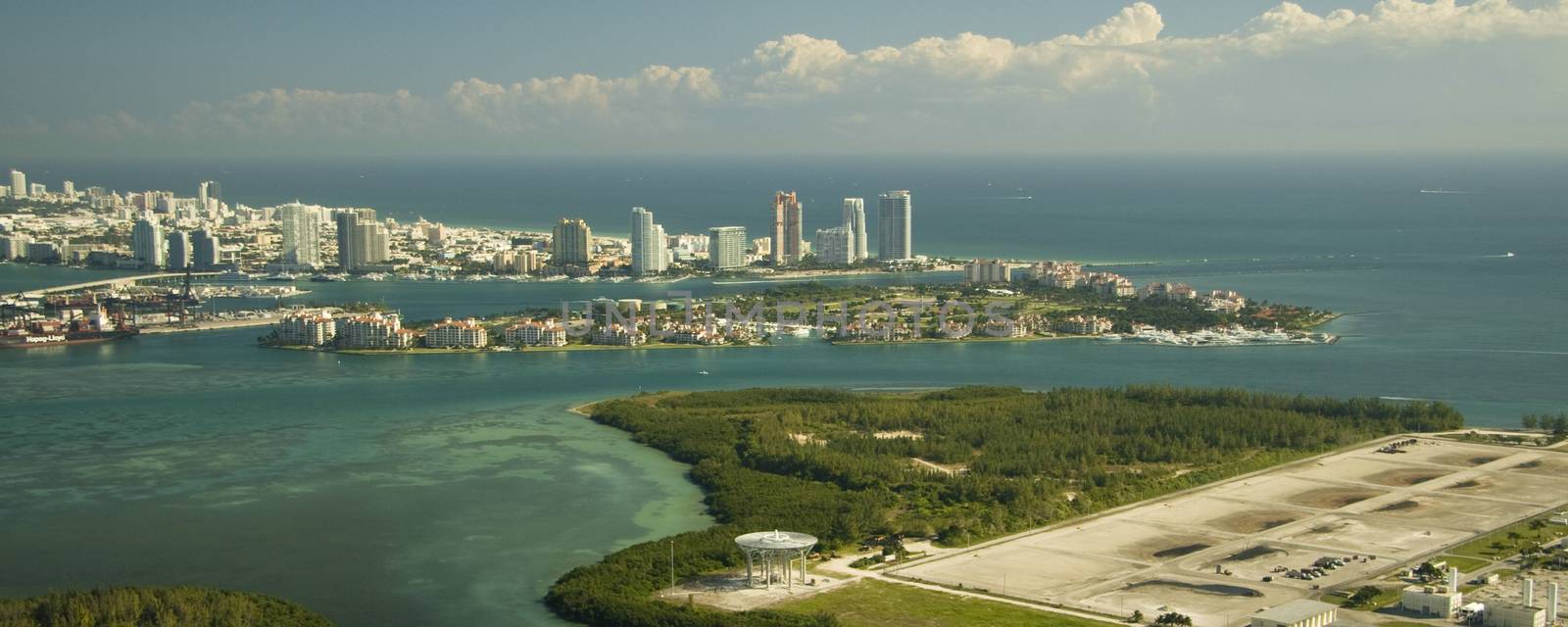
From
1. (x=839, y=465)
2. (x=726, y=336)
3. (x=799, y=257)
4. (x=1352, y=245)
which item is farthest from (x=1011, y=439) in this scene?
(x=1352, y=245)

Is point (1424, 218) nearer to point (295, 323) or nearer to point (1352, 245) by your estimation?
point (1352, 245)

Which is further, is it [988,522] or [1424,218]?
[1424,218]

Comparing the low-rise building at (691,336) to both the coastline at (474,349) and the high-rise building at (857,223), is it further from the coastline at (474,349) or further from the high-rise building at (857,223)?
the high-rise building at (857,223)

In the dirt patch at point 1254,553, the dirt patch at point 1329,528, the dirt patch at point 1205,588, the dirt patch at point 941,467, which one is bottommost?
the dirt patch at point 1205,588

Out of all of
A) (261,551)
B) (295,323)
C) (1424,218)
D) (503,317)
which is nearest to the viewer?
(261,551)

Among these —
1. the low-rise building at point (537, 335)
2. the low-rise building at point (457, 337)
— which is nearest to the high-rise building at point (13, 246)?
Answer: the low-rise building at point (457, 337)

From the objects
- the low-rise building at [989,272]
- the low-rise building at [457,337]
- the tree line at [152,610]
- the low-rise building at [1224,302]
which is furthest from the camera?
the low-rise building at [989,272]

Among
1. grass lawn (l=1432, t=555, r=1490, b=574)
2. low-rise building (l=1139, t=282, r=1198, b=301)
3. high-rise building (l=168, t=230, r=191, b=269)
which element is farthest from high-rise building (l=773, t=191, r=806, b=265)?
grass lawn (l=1432, t=555, r=1490, b=574)
